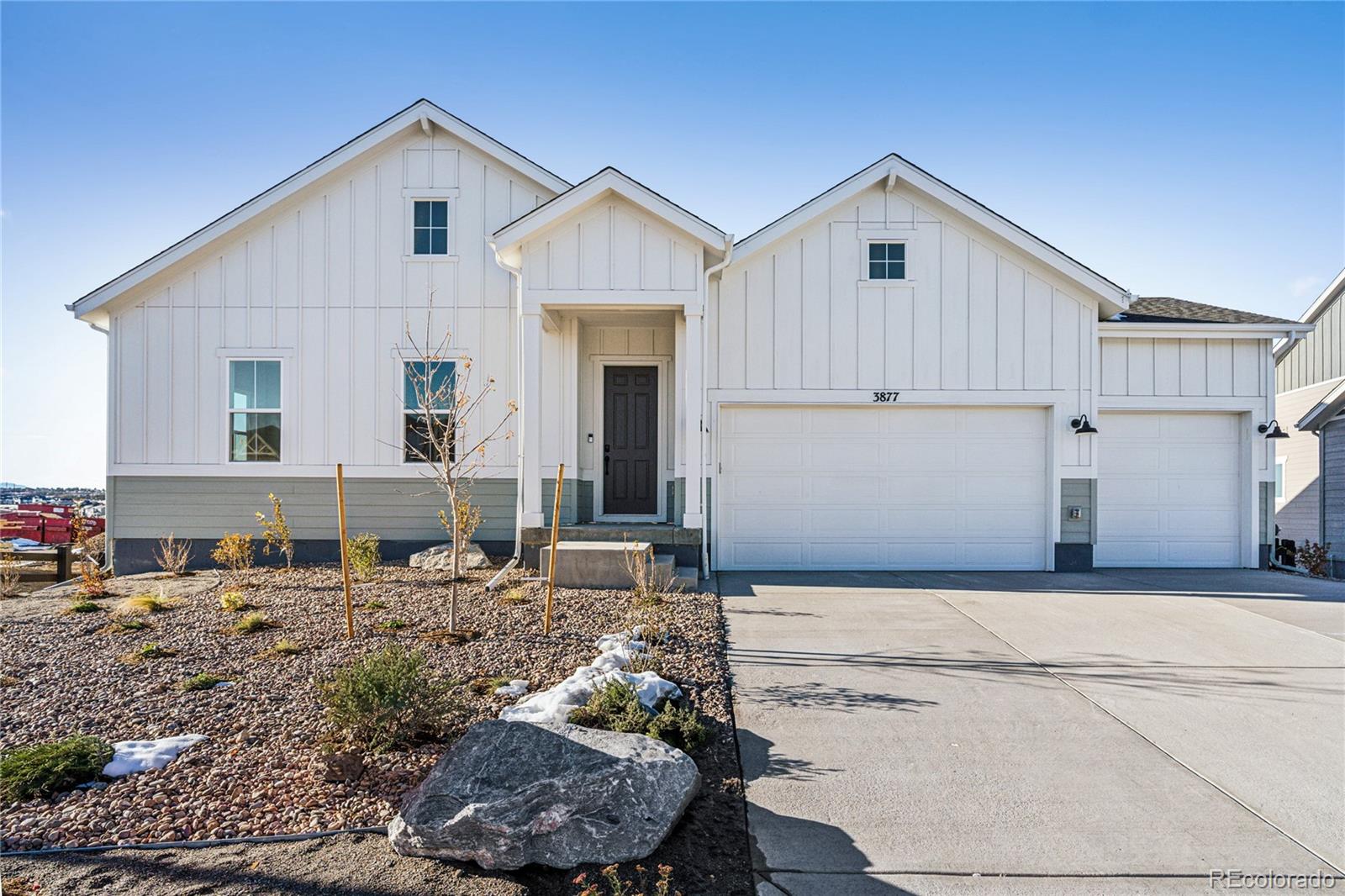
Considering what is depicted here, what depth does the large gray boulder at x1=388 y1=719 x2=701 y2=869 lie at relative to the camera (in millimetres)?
2953

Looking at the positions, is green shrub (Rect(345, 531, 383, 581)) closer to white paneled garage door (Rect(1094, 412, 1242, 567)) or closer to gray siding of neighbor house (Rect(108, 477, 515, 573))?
gray siding of neighbor house (Rect(108, 477, 515, 573))

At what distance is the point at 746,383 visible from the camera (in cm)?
1057

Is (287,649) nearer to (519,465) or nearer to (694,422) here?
(519,465)

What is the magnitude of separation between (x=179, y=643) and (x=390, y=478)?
470 centimetres

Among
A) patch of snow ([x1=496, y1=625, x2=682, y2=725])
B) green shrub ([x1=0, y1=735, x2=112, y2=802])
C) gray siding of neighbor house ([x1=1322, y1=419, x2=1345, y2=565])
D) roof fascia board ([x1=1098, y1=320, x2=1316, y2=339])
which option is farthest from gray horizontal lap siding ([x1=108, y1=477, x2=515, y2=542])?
gray siding of neighbor house ([x1=1322, y1=419, x2=1345, y2=565])

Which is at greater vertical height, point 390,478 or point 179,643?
point 390,478

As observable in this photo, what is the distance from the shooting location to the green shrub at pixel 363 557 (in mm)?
9258

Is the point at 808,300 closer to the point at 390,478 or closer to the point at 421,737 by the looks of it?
the point at 390,478

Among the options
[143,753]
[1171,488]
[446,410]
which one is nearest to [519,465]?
[446,410]

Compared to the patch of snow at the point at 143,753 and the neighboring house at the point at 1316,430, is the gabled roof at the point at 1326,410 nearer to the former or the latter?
the neighboring house at the point at 1316,430

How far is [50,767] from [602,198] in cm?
758

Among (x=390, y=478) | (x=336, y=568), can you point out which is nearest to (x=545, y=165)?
(x=390, y=478)

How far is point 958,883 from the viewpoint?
2945mm

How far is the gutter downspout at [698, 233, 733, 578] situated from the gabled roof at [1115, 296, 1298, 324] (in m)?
6.01
